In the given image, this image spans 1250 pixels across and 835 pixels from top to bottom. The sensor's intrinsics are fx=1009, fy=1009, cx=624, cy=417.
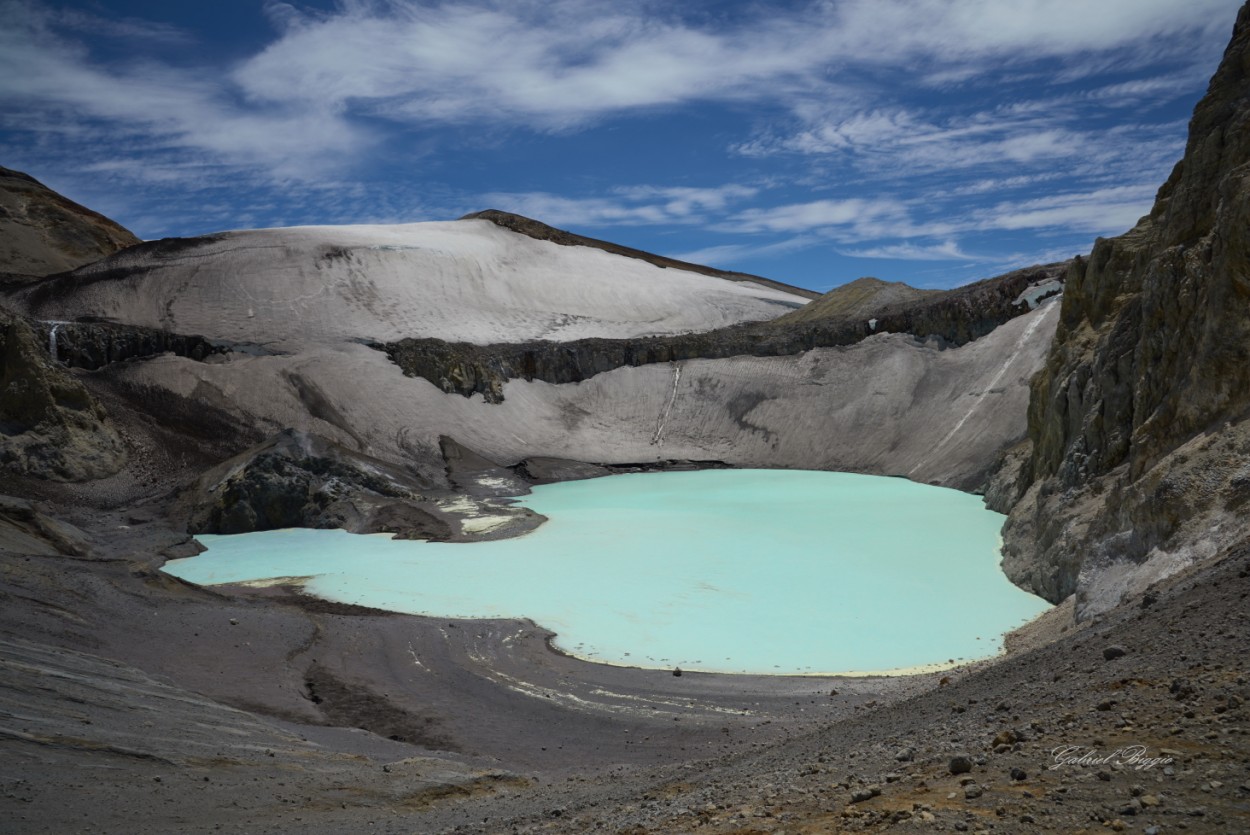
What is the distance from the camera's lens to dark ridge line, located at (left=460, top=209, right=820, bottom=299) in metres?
71.7

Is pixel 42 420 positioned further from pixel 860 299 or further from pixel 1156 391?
pixel 860 299

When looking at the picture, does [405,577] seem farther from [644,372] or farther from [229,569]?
[644,372]

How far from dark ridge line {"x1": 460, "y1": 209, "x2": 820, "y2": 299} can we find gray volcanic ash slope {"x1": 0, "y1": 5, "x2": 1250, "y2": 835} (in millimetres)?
31942

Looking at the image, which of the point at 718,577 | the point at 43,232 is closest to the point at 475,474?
the point at 718,577

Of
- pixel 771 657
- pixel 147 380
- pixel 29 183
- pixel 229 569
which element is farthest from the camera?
pixel 29 183

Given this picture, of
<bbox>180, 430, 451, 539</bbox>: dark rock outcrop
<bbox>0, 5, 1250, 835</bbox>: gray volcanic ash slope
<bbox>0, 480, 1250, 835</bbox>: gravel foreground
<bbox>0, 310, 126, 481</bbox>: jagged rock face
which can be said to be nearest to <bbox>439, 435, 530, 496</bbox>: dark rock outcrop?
<bbox>0, 5, 1250, 835</bbox>: gray volcanic ash slope

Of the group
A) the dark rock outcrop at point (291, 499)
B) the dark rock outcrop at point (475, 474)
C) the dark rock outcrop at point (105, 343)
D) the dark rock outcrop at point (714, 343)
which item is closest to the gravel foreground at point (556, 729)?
the dark rock outcrop at point (291, 499)

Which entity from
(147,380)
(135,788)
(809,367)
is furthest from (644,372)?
(135,788)

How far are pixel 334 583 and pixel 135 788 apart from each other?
13558 mm

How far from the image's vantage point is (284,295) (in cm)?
5169

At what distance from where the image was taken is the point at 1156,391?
1445 cm

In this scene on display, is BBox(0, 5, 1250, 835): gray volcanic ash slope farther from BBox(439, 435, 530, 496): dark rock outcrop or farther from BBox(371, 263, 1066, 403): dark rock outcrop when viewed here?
BBox(371, 263, 1066, 403): dark rock outcrop

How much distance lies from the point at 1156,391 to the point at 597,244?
6226 cm

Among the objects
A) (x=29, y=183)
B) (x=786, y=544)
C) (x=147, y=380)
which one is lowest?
(x=786, y=544)
